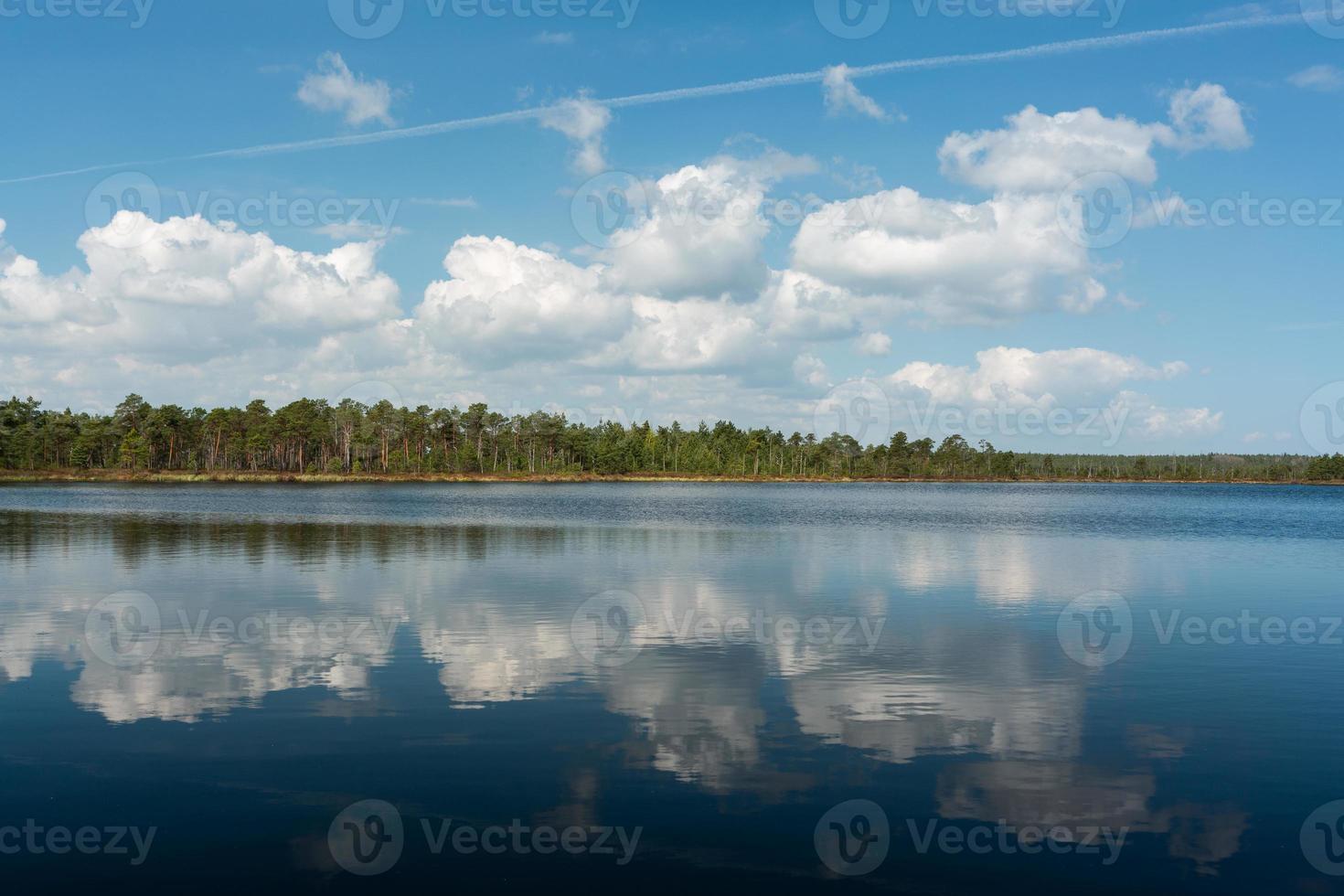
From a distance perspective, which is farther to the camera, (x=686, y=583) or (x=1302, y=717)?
(x=686, y=583)

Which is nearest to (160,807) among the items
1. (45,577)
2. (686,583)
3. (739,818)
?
(739,818)

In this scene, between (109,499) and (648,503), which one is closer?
(109,499)

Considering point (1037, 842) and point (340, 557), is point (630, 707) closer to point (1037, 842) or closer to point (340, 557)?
point (1037, 842)

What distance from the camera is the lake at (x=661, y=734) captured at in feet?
36.7

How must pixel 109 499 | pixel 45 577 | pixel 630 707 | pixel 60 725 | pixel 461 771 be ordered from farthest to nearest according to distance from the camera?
pixel 109 499, pixel 45 577, pixel 630 707, pixel 60 725, pixel 461 771

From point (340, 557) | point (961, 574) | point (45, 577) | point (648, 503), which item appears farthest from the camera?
point (648, 503)

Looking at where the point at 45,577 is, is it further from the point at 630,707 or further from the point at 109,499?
the point at 109,499

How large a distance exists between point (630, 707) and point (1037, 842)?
775 cm

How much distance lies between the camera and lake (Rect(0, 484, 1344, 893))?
11.2 metres

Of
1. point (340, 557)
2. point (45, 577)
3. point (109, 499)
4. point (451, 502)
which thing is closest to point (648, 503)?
point (451, 502)

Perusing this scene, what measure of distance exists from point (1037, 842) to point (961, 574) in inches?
1137

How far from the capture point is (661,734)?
15703 millimetres

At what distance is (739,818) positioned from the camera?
1220cm

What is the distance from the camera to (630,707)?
17.2m
